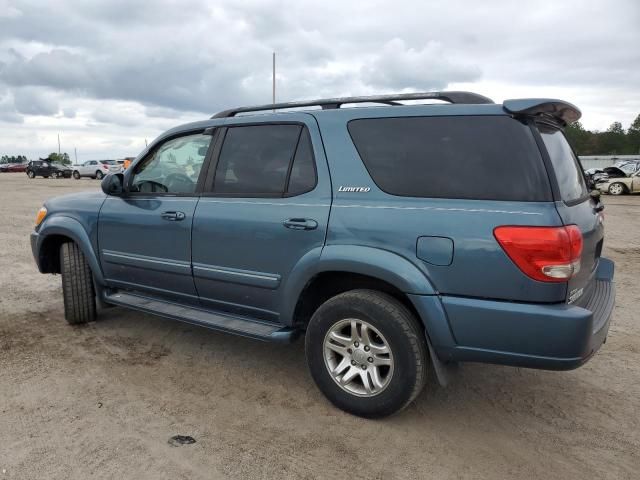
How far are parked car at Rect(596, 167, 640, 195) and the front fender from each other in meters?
21.3

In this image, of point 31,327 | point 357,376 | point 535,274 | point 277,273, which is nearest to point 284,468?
point 357,376

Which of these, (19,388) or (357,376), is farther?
(19,388)

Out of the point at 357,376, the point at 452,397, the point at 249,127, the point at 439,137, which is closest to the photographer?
the point at 439,137

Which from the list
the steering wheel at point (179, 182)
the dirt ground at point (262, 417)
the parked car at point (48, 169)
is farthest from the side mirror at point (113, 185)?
the parked car at point (48, 169)

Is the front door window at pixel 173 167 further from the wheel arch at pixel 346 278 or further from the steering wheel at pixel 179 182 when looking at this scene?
the wheel arch at pixel 346 278

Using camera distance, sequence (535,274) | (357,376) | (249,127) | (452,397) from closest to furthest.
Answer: (535,274) → (357,376) → (452,397) → (249,127)

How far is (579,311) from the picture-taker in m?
2.50

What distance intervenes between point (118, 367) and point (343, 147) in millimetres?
2289

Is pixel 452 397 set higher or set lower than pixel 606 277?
lower

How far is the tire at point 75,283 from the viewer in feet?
14.7

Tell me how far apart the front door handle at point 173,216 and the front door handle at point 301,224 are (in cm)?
92

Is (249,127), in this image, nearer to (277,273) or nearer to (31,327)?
(277,273)

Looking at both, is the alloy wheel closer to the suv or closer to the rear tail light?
the suv

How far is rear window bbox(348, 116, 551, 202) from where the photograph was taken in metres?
2.58
